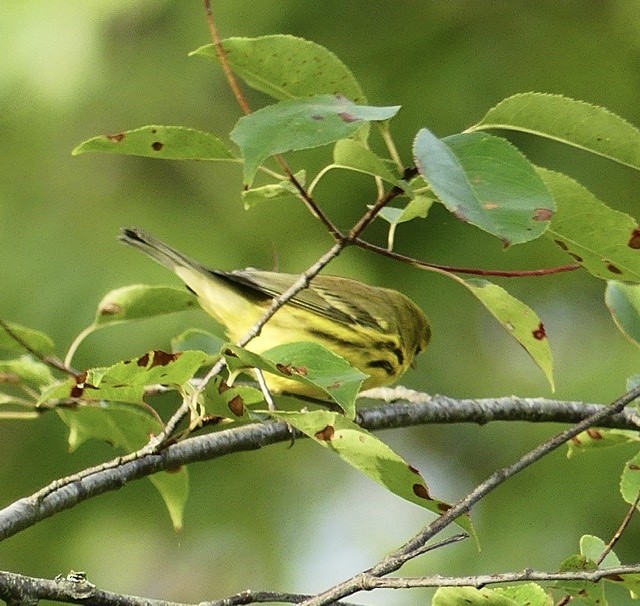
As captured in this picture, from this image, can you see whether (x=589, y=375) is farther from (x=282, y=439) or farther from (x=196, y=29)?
(x=282, y=439)

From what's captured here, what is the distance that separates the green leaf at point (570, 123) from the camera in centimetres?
115

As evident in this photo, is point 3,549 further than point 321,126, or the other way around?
point 3,549

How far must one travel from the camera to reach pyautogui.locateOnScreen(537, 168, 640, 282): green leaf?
1.19 metres

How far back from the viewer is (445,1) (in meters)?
4.46

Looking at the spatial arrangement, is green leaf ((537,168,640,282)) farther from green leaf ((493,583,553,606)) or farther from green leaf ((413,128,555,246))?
green leaf ((493,583,553,606))

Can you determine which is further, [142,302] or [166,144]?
[142,302]

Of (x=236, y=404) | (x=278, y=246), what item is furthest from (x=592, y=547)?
(x=278, y=246)

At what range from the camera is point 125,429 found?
160 cm

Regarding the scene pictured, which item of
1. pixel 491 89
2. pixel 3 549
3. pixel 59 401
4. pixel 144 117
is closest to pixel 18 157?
pixel 144 117

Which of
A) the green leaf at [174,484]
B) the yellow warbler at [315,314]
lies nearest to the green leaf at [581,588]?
the green leaf at [174,484]

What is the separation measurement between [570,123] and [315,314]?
5.49 feet

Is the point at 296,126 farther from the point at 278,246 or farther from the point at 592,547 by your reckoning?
the point at 278,246

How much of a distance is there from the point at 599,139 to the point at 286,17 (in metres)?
3.25

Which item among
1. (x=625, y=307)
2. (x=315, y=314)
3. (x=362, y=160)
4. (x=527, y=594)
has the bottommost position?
(x=527, y=594)
